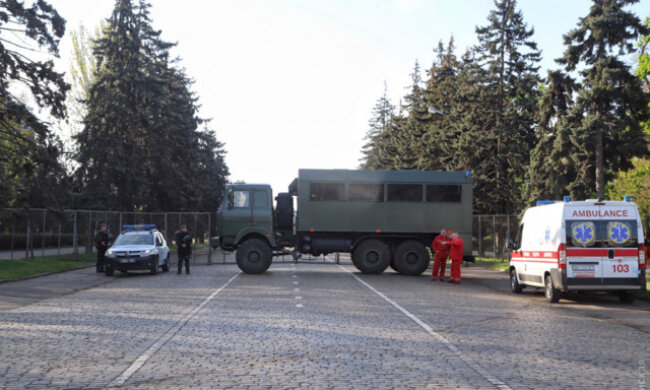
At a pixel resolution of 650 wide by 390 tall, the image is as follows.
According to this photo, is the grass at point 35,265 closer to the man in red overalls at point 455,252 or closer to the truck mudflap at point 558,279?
the man in red overalls at point 455,252

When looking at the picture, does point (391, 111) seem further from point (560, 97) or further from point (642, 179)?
point (560, 97)

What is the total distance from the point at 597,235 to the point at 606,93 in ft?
47.4

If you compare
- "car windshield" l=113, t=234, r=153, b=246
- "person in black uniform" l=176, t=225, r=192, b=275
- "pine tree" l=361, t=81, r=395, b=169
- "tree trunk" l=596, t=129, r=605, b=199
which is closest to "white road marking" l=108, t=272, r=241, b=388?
"person in black uniform" l=176, t=225, r=192, b=275

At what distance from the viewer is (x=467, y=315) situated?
13734 millimetres

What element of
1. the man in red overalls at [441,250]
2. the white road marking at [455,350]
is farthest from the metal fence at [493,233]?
the white road marking at [455,350]

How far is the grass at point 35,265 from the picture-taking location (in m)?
Answer: 24.3

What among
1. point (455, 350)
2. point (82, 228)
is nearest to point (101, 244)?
point (82, 228)

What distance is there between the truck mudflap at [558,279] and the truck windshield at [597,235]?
0.68 metres

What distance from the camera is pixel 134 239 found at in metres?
26.8

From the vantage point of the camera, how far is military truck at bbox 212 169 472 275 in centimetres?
2658

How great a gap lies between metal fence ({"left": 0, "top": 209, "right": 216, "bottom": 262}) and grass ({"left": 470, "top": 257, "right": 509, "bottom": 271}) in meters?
12.9

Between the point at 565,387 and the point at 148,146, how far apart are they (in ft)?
131

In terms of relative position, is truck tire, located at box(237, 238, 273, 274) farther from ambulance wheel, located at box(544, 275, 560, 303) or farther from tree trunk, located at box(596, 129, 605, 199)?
tree trunk, located at box(596, 129, 605, 199)

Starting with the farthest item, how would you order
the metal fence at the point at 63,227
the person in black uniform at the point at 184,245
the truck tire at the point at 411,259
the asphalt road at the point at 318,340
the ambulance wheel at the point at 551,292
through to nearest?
the metal fence at the point at 63,227 → the truck tire at the point at 411,259 → the person in black uniform at the point at 184,245 → the ambulance wheel at the point at 551,292 → the asphalt road at the point at 318,340
